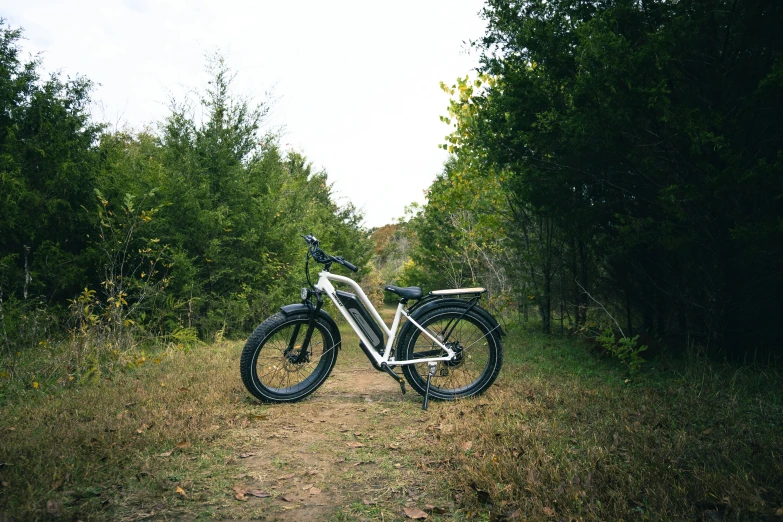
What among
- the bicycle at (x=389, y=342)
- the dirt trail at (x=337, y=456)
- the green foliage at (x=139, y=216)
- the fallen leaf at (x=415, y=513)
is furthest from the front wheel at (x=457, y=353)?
the green foliage at (x=139, y=216)

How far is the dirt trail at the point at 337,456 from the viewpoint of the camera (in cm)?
268

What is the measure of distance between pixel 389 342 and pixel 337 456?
1.46m

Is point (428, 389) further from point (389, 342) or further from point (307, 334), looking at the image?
point (307, 334)

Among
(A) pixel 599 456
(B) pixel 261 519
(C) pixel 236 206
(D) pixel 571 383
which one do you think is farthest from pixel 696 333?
(C) pixel 236 206

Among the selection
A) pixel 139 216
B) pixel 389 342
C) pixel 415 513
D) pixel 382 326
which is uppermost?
pixel 139 216

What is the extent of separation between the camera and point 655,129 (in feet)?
15.7

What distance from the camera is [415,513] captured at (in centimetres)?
251

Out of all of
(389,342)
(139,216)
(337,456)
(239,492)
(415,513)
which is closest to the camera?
(415,513)

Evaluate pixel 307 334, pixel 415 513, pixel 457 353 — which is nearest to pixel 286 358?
pixel 307 334

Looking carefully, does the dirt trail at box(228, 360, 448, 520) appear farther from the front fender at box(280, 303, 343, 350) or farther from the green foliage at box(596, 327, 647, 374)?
the green foliage at box(596, 327, 647, 374)

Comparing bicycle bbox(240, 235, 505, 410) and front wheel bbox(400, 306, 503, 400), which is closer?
bicycle bbox(240, 235, 505, 410)

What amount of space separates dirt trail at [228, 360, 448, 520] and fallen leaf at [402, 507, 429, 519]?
0.06m

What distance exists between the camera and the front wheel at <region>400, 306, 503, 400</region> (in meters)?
4.65

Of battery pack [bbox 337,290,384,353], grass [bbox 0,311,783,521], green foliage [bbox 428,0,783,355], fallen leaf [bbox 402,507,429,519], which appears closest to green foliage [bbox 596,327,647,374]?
grass [bbox 0,311,783,521]
